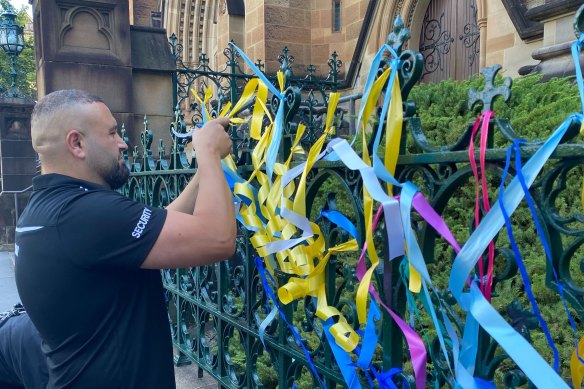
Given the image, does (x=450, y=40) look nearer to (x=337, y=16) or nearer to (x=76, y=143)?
(x=337, y=16)

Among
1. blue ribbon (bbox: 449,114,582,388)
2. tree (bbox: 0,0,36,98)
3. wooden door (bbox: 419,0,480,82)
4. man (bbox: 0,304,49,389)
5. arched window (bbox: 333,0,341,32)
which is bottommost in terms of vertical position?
man (bbox: 0,304,49,389)

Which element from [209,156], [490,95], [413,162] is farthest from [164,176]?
[490,95]

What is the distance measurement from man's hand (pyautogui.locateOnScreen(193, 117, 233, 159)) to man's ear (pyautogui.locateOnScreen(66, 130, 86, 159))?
1.28 ft

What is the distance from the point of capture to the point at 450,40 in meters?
8.57

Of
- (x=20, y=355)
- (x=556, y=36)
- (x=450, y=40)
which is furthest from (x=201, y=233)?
(x=450, y=40)

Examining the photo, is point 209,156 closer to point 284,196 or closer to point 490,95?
point 284,196

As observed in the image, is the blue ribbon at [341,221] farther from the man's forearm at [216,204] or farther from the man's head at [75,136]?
the man's head at [75,136]

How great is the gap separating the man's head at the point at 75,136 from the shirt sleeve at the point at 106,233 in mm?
227

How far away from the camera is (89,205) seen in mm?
1593

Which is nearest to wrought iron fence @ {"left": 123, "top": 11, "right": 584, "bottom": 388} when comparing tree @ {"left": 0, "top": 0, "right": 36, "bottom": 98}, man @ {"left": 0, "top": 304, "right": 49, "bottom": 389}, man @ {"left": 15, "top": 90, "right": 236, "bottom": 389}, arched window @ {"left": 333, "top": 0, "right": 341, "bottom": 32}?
man @ {"left": 15, "top": 90, "right": 236, "bottom": 389}

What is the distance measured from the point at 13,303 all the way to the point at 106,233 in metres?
5.26

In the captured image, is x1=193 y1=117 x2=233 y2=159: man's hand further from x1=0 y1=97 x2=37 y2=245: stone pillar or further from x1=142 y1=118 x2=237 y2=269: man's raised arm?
x1=0 y1=97 x2=37 y2=245: stone pillar

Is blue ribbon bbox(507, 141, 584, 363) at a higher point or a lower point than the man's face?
lower

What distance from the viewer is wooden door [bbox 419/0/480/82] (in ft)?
26.1
